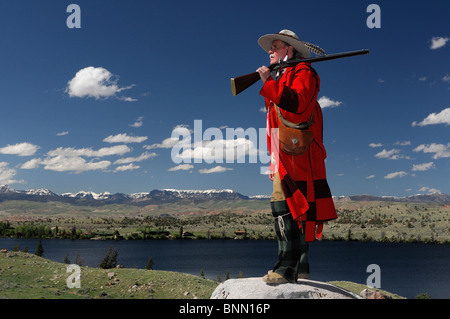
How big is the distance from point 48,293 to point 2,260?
29.6 ft

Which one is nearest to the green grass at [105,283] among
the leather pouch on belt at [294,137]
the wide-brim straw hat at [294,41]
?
the leather pouch on belt at [294,137]

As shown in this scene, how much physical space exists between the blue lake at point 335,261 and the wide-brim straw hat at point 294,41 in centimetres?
3617

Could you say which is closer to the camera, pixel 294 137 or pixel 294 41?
pixel 294 137

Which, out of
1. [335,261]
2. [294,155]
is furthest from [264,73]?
[335,261]

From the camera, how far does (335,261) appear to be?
187ft

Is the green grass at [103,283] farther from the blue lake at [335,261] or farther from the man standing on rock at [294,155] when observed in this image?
the blue lake at [335,261]

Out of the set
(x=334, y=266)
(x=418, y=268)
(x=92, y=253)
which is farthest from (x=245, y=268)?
(x=92, y=253)

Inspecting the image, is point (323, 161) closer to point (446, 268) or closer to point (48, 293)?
point (48, 293)

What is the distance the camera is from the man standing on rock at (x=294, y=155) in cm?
616

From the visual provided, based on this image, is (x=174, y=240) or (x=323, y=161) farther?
(x=174, y=240)

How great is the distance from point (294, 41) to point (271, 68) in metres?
0.60

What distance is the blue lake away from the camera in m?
43.2

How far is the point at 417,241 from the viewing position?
7300 cm

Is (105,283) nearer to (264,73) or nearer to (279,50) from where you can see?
(279,50)
